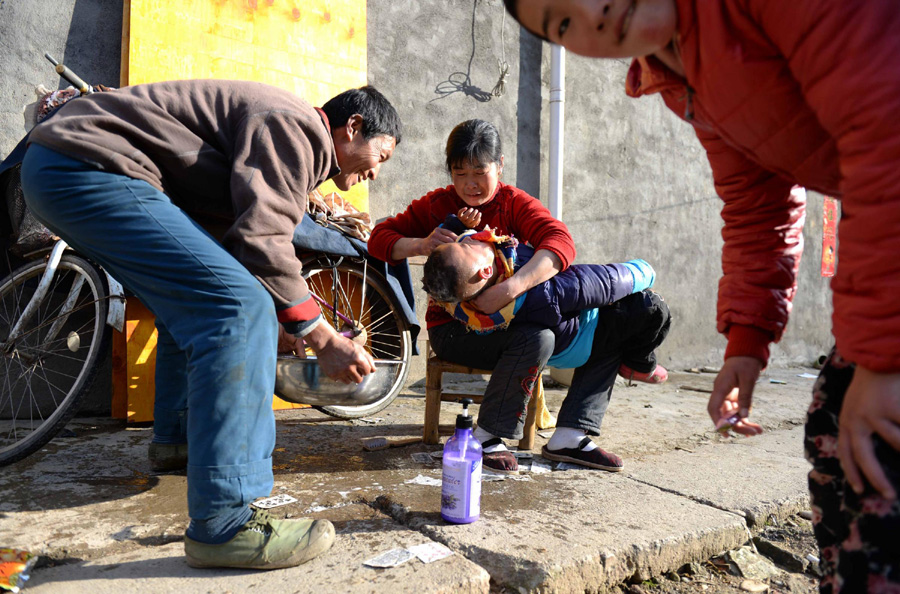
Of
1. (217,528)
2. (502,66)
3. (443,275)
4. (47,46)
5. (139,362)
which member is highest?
(502,66)

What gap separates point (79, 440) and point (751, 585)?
8.61 ft

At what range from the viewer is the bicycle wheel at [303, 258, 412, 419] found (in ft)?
10.4

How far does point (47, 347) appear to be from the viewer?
2.66m

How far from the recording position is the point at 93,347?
2422 millimetres

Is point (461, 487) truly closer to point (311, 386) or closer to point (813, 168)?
point (311, 386)

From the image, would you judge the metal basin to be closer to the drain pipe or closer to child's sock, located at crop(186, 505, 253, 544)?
child's sock, located at crop(186, 505, 253, 544)

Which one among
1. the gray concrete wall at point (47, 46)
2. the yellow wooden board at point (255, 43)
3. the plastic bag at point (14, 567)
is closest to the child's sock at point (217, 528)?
the plastic bag at point (14, 567)

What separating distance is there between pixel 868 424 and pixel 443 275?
1.70 meters

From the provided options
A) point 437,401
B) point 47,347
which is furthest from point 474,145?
point 47,347

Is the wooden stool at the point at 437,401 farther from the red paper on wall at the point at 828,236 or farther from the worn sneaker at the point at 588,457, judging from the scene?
the red paper on wall at the point at 828,236

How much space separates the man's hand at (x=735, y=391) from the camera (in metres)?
1.08

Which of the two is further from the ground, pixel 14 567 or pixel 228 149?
pixel 228 149

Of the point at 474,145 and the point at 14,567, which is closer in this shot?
the point at 14,567

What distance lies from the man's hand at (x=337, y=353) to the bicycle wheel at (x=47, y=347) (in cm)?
121
